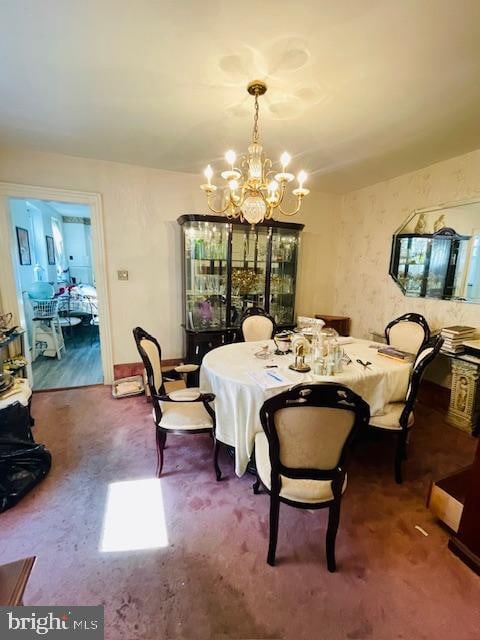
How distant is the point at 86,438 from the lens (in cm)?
247

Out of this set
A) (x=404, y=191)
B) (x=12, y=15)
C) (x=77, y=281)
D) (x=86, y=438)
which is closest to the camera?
(x=12, y=15)

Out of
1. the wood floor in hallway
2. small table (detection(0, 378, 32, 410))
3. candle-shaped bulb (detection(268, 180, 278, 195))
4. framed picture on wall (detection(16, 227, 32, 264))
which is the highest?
candle-shaped bulb (detection(268, 180, 278, 195))

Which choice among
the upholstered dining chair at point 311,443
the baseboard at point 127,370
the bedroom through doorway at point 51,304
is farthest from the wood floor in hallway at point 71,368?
the upholstered dining chair at point 311,443

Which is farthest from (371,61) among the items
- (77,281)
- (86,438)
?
(77,281)

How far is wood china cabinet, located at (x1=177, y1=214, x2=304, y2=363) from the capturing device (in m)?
3.51

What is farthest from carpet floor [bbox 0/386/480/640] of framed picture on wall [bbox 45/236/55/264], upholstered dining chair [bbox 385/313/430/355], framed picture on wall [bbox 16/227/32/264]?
framed picture on wall [bbox 45/236/55/264]

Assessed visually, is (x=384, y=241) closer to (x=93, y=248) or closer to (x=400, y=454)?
(x=400, y=454)

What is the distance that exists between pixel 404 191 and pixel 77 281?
26.2ft

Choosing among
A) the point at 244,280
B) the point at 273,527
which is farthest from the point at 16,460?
the point at 244,280

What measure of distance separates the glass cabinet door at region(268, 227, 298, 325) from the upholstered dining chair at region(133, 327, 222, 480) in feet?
7.26

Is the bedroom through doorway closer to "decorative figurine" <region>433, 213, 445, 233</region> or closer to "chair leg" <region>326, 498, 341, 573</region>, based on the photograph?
"chair leg" <region>326, 498, 341, 573</region>

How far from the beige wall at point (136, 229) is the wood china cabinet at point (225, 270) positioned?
257mm

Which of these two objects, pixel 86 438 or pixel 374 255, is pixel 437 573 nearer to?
pixel 86 438

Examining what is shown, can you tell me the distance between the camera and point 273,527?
1.39 meters
